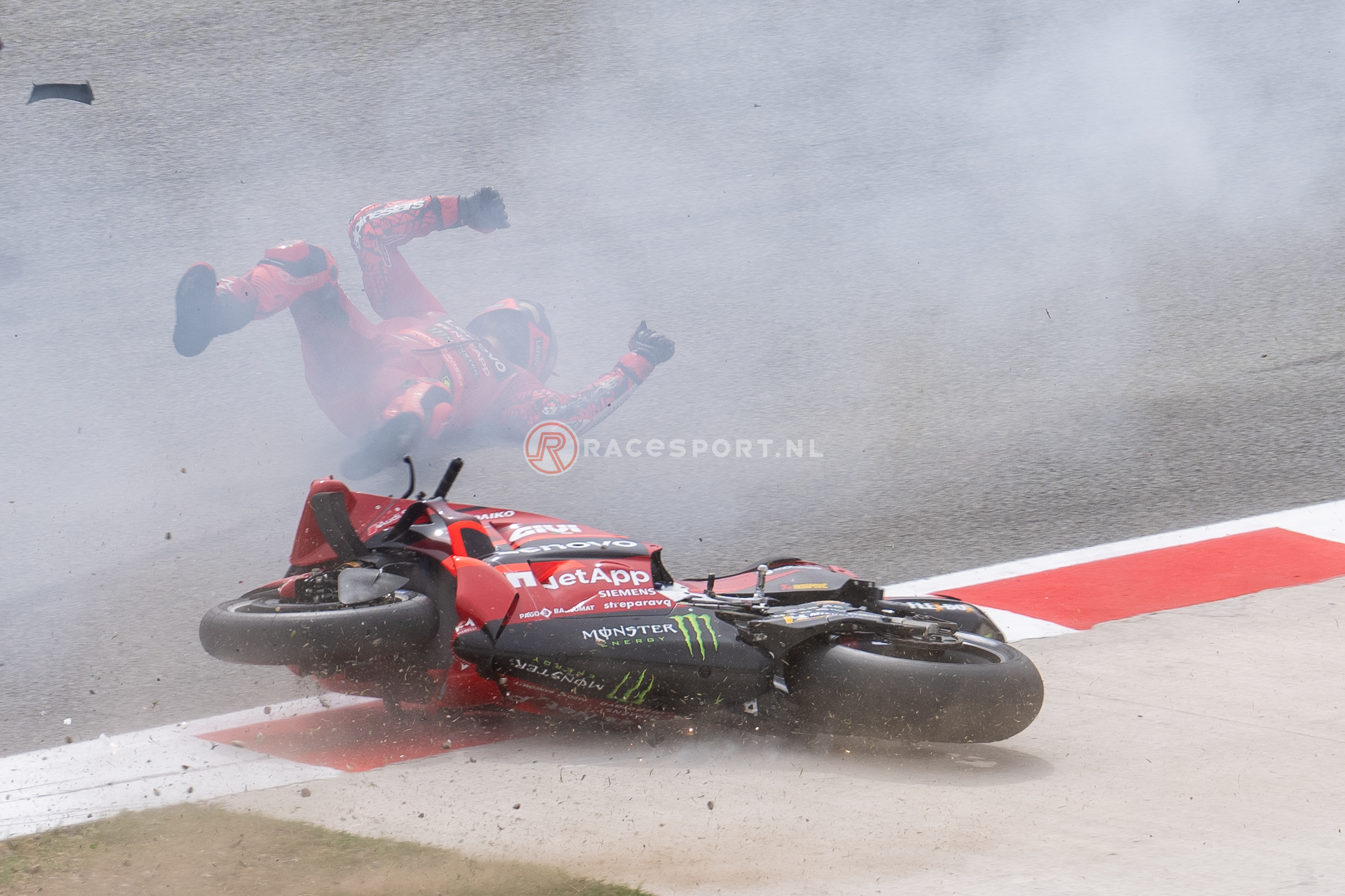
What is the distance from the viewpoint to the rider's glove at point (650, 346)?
7.14m

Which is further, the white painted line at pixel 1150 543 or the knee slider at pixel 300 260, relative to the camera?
the knee slider at pixel 300 260

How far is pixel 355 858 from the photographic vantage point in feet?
9.36

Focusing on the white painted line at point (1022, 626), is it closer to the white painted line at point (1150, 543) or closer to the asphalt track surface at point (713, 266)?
the white painted line at point (1150, 543)

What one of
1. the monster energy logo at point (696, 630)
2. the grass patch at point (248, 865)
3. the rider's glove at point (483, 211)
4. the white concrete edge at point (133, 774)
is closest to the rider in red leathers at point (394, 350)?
the rider's glove at point (483, 211)

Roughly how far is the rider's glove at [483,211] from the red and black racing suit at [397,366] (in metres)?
0.91

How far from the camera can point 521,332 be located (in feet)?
22.7

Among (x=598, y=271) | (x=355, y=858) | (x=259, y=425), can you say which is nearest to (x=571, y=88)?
(x=598, y=271)

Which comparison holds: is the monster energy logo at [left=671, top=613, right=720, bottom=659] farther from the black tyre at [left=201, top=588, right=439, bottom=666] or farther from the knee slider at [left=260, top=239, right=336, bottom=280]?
the knee slider at [left=260, top=239, right=336, bottom=280]

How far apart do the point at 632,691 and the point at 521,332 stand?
3.69m

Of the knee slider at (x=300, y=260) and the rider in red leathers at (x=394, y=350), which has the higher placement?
the knee slider at (x=300, y=260)

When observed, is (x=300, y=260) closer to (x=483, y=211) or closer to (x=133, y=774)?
(x=483, y=211)

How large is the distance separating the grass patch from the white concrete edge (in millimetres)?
174

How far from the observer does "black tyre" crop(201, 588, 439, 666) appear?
3.41m

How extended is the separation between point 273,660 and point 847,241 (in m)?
5.82
